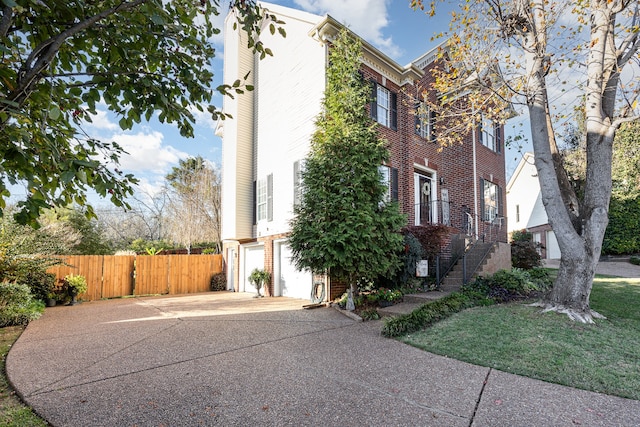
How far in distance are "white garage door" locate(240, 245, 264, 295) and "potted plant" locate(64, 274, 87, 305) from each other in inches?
226

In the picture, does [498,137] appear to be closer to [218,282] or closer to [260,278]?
[260,278]

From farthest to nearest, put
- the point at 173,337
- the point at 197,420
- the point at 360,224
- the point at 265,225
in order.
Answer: the point at 265,225
the point at 360,224
the point at 173,337
the point at 197,420

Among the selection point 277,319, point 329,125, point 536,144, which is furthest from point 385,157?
point 277,319

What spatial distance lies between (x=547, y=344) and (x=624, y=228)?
1757 centimetres

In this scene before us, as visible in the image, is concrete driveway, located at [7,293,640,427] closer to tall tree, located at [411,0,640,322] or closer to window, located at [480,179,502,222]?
tall tree, located at [411,0,640,322]

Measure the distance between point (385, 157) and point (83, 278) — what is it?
424 inches

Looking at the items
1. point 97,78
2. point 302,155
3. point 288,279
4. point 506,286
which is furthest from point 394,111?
point 97,78

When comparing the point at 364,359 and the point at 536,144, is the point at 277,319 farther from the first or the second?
the point at 536,144

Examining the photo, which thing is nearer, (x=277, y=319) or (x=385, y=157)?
(x=277, y=319)

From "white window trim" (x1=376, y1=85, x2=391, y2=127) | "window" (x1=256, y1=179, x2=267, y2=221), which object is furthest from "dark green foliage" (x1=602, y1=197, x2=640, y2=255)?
"window" (x1=256, y1=179, x2=267, y2=221)

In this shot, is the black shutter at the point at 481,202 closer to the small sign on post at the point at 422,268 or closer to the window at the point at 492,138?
the window at the point at 492,138

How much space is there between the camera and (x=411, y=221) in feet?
38.9

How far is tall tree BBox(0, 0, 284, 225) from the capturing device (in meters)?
2.62

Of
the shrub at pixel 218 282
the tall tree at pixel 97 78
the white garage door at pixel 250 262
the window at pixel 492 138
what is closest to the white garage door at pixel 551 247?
the window at pixel 492 138
